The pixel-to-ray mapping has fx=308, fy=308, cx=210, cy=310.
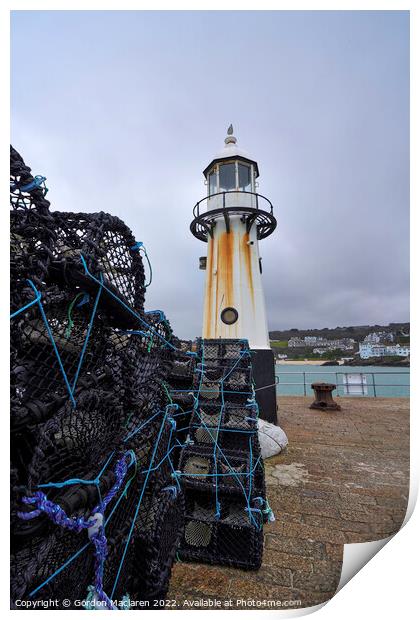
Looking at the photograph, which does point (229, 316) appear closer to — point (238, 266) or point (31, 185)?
point (238, 266)

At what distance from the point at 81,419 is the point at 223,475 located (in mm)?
1766

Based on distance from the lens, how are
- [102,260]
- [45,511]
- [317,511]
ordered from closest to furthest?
1. [45,511]
2. [102,260]
3. [317,511]

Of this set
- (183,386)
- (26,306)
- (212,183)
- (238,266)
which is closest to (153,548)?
(26,306)

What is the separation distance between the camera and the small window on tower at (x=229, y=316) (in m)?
7.84

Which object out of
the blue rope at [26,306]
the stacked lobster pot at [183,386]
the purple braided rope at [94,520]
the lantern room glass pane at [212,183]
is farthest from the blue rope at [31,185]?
the lantern room glass pane at [212,183]

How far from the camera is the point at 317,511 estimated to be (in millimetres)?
3543

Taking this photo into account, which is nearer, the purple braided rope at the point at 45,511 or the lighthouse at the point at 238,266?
the purple braided rope at the point at 45,511

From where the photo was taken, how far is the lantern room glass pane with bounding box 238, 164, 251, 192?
356 inches

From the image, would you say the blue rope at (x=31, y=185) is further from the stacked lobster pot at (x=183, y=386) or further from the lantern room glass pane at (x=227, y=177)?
the lantern room glass pane at (x=227, y=177)

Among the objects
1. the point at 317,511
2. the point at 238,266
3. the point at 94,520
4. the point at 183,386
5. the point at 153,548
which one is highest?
the point at 238,266

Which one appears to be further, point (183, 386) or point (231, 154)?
point (231, 154)
